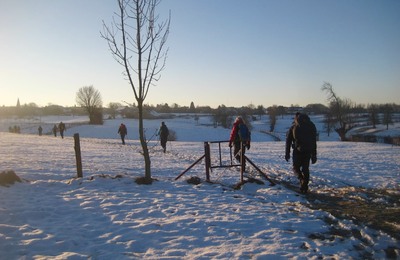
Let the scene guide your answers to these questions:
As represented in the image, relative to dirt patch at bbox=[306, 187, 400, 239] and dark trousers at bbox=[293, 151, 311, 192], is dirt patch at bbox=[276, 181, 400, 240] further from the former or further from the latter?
dark trousers at bbox=[293, 151, 311, 192]

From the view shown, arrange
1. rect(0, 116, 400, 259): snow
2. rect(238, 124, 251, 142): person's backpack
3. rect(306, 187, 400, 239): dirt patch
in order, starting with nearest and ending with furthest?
rect(0, 116, 400, 259): snow → rect(306, 187, 400, 239): dirt patch → rect(238, 124, 251, 142): person's backpack

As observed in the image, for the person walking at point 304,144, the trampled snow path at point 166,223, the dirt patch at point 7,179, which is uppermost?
the person walking at point 304,144

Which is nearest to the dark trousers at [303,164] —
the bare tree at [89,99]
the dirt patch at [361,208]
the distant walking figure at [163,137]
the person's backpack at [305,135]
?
the person's backpack at [305,135]

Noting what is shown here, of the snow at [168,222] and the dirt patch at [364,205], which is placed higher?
the snow at [168,222]

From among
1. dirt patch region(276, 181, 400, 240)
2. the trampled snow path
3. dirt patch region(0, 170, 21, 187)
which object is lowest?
dirt patch region(276, 181, 400, 240)

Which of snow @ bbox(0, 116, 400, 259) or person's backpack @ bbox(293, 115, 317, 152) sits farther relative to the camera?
person's backpack @ bbox(293, 115, 317, 152)

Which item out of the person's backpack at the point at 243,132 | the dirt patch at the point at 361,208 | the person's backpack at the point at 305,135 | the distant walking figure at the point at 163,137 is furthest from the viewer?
the distant walking figure at the point at 163,137

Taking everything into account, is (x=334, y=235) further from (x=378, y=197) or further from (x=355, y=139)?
(x=355, y=139)

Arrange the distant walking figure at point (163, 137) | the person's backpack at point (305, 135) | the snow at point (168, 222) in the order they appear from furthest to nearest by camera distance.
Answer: the distant walking figure at point (163, 137) → the person's backpack at point (305, 135) → the snow at point (168, 222)

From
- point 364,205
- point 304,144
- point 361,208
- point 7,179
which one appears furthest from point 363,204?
point 7,179

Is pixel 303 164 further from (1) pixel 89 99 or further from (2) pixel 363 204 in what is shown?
(1) pixel 89 99

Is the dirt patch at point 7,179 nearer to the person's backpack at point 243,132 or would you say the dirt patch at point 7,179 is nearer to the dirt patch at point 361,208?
the person's backpack at point 243,132

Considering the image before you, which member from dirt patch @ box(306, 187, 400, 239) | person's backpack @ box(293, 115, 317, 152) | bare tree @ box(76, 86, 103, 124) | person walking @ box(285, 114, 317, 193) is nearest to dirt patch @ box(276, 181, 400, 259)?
dirt patch @ box(306, 187, 400, 239)

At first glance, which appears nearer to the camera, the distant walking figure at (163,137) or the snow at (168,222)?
the snow at (168,222)
